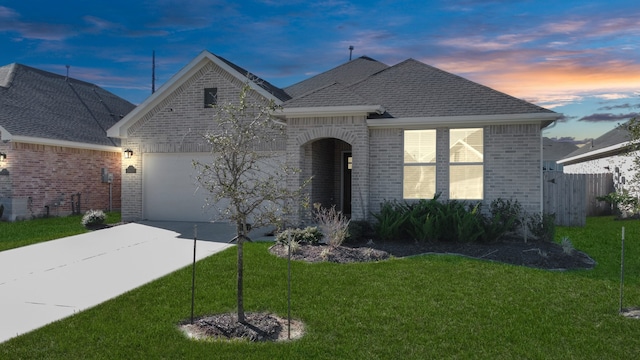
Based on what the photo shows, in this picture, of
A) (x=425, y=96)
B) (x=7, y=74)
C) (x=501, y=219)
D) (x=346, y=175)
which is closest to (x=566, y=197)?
(x=501, y=219)

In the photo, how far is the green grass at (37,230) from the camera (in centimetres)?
1198

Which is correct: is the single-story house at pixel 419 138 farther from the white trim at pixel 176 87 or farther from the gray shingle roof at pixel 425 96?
the white trim at pixel 176 87

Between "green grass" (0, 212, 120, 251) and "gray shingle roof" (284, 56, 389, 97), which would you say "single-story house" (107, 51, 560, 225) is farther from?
"green grass" (0, 212, 120, 251)

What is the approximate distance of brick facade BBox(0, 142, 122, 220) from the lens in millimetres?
16875

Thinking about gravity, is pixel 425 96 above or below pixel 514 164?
above

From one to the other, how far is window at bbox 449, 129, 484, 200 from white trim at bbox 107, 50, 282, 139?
233 inches

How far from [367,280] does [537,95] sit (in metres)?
10.2

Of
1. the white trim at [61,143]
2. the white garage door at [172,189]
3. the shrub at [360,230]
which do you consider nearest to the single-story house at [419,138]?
the shrub at [360,230]

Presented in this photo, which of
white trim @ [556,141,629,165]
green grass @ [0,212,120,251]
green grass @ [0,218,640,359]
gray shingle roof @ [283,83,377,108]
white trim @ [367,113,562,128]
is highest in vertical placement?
gray shingle roof @ [283,83,377,108]

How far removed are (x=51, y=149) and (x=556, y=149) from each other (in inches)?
1748

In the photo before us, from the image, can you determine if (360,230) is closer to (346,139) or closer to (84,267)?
(346,139)

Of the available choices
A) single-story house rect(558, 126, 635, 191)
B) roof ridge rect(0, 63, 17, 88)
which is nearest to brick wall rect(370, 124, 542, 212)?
single-story house rect(558, 126, 635, 191)

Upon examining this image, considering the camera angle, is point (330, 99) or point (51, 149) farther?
point (51, 149)

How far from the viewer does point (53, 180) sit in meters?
18.4
